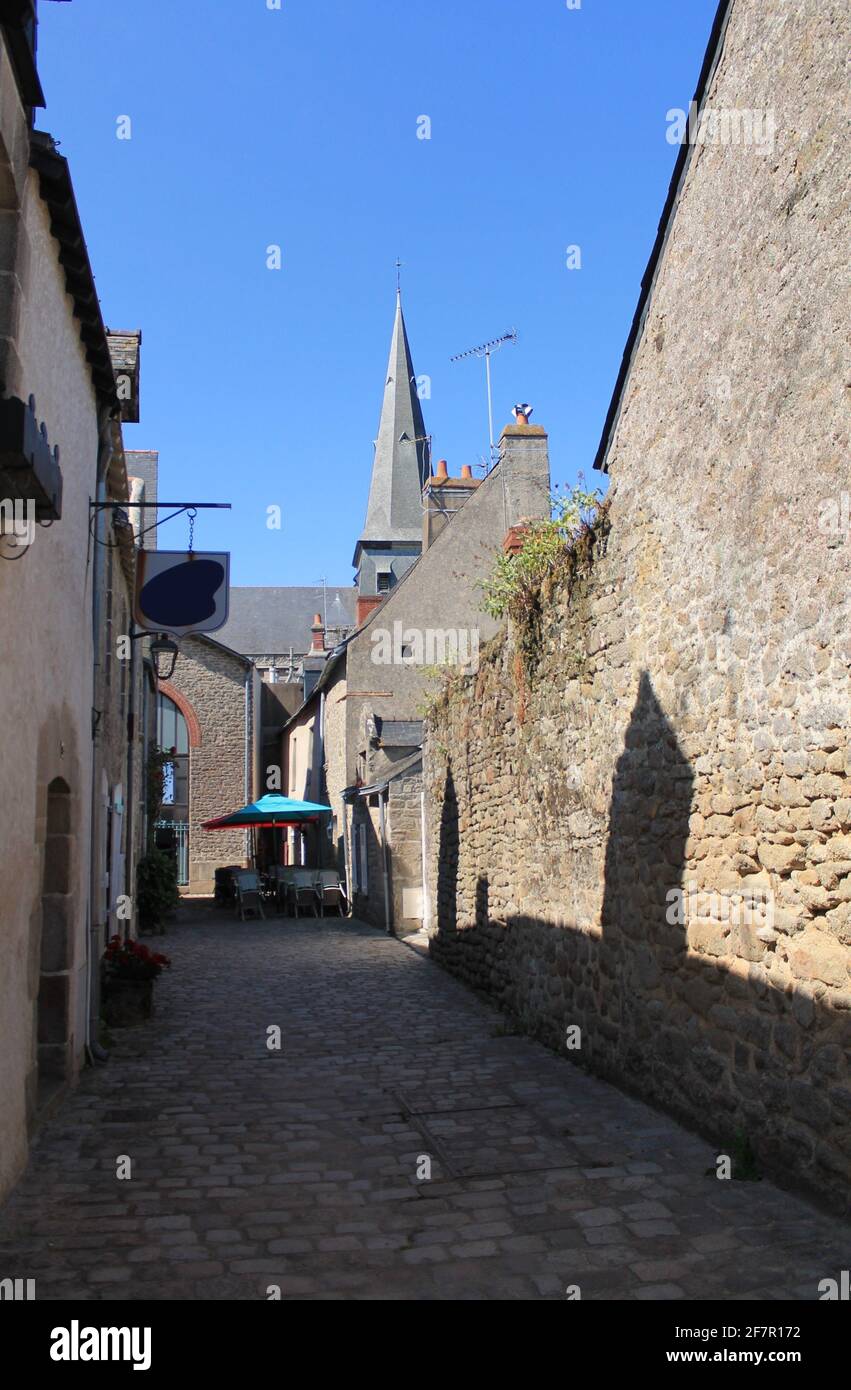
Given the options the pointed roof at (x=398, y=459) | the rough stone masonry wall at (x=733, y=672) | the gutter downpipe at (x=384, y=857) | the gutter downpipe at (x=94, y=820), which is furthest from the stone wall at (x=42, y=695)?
the pointed roof at (x=398, y=459)

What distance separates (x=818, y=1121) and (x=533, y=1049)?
382 centimetres

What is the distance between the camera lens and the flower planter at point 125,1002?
8641 millimetres

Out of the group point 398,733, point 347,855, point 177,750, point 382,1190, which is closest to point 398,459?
point 177,750

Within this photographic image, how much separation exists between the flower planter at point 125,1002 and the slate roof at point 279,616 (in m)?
35.5

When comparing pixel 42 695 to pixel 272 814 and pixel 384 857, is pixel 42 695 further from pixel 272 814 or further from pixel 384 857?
pixel 272 814

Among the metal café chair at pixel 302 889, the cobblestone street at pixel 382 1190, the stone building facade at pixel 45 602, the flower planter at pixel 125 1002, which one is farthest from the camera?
the metal café chair at pixel 302 889

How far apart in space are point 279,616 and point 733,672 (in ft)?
139

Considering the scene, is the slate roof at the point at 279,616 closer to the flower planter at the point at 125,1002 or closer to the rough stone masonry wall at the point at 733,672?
the flower planter at the point at 125,1002

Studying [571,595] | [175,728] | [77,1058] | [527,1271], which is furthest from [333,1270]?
[175,728]

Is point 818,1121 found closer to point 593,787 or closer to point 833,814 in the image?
point 833,814

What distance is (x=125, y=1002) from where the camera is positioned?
876 cm

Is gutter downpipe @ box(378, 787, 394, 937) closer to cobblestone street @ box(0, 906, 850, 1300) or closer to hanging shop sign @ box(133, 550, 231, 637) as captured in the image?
cobblestone street @ box(0, 906, 850, 1300)

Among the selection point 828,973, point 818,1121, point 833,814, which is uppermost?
point 833,814

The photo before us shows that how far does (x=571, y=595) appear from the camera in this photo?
24.0ft
